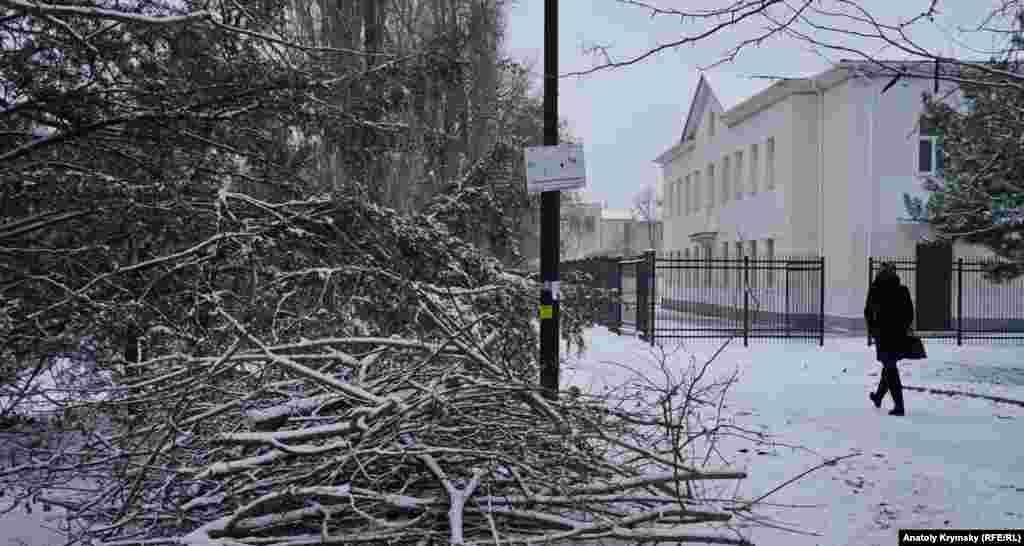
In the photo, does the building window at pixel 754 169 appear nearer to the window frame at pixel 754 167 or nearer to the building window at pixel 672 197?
the window frame at pixel 754 167

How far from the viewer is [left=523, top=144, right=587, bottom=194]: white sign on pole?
7984 mm

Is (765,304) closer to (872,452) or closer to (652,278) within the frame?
(652,278)

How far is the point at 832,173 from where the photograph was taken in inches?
976

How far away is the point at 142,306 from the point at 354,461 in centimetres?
295

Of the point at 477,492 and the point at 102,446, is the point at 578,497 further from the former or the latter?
the point at 102,446

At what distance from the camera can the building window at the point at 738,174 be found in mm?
31686

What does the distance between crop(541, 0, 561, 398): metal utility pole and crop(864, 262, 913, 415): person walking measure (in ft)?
14.2

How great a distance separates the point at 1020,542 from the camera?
5250 millimetres

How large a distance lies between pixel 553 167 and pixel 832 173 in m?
18.8

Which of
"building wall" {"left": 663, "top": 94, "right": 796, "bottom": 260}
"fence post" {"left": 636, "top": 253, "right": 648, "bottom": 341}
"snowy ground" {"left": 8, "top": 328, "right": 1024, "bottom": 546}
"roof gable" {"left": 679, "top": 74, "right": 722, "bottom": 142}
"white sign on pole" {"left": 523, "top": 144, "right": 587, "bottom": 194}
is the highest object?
"roof gable" {"left": 679, "top": 74, "right": 722, "bottom": 142}

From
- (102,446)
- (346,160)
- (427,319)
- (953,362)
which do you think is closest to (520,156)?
(346,160)

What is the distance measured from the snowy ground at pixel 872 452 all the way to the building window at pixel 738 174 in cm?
1617

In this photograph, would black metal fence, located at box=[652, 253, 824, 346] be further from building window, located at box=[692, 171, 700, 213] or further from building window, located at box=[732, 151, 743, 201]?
building window, located at box=[692, 171, 700, 213]

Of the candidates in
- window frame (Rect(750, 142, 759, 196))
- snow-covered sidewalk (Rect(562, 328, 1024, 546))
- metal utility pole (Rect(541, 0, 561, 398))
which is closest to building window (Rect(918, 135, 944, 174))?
window frame (Rect(750, 142, 759, 196))
